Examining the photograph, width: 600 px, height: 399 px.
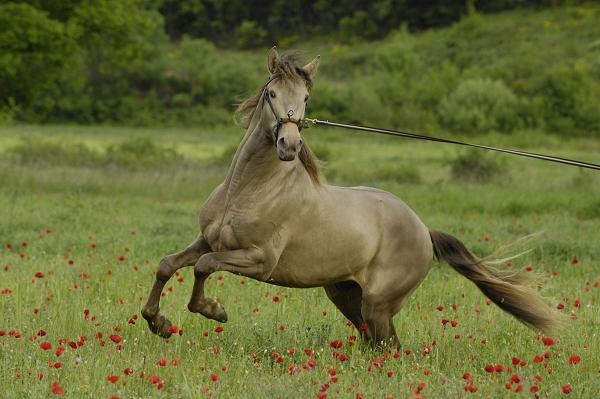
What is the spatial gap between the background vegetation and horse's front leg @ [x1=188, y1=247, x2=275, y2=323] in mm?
14914

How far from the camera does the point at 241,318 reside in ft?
27.6

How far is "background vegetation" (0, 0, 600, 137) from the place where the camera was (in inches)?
893

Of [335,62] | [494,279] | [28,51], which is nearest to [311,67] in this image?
[494,279]

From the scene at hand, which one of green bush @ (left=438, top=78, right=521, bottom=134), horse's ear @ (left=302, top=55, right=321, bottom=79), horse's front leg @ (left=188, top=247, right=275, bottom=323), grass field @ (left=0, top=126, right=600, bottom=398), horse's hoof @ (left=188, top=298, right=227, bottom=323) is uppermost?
horse's ear @ (left=302, top=55, right=321, bottom=79)

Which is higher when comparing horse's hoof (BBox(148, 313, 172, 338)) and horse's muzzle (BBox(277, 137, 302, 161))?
horse's muzzle (BBox(277, 137, 302, 161))

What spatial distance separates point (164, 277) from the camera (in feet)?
23.1

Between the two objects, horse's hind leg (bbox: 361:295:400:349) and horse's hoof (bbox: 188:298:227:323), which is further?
horse's hind leg (bbox: 361:295:400:349)

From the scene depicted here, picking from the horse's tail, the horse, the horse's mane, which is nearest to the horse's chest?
the horse

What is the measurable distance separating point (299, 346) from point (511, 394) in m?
1.97

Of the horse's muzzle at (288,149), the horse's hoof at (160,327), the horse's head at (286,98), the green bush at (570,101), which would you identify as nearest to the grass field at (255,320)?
the horse's hoof at (160,327)

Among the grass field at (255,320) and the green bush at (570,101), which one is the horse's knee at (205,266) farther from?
the green bush at (570,101)

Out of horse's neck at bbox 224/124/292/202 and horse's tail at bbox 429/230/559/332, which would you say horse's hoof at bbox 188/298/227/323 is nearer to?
horse's neck at bbox 224/124/292/202

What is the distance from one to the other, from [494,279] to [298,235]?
1.89m

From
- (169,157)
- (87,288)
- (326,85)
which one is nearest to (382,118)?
(326,85)
